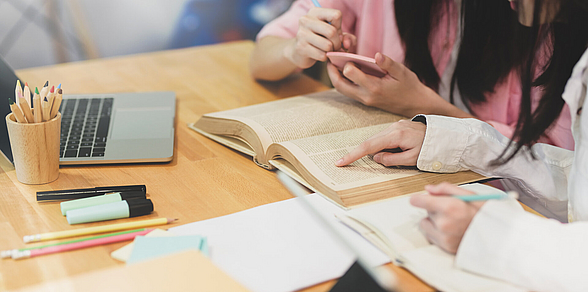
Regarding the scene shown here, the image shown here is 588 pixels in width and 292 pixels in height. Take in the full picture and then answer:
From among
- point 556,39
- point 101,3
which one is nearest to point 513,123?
point 556,39

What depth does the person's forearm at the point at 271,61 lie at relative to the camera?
3.67ft

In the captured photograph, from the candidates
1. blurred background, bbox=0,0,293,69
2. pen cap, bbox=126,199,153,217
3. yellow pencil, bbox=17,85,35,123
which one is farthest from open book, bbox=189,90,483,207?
blurred background, bbox=0,0,293,69

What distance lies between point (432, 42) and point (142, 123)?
662 millimetres

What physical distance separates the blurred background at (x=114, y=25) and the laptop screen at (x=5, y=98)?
163cm

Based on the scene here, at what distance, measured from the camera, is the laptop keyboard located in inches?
30.8

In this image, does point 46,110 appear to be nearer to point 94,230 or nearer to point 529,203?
point 94,230

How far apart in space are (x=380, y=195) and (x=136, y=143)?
1.44 ft

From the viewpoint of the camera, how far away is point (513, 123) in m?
1.02

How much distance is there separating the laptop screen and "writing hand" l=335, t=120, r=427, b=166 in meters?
0.53

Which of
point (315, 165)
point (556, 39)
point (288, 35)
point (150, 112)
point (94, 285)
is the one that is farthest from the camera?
point (288, 35)

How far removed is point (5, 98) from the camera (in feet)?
2.62

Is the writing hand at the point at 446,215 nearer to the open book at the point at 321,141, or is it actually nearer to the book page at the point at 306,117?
the open book at the point at 321,141

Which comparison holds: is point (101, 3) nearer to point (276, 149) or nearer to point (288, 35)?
point (288, 35)

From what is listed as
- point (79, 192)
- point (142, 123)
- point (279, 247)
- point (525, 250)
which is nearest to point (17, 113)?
point (79, 192)
